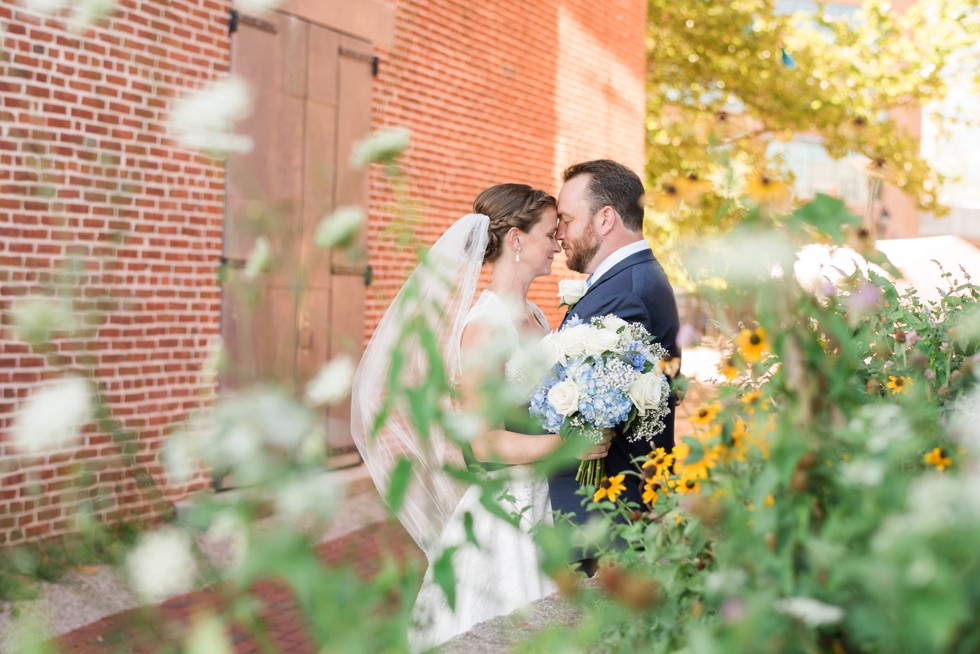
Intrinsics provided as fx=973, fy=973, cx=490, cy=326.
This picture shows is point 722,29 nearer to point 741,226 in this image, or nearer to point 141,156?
point 141,156

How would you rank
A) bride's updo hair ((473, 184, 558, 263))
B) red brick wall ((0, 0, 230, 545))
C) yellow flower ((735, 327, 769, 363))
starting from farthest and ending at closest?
red brick wall ((0, 0, 230, 545))
bride's updo hair ((473, 184, 558, 263))
yellow flower ((735, 327, 769, 363))

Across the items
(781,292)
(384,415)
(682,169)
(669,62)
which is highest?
(669,62)

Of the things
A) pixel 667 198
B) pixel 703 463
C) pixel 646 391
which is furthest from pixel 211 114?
pixel 646 391

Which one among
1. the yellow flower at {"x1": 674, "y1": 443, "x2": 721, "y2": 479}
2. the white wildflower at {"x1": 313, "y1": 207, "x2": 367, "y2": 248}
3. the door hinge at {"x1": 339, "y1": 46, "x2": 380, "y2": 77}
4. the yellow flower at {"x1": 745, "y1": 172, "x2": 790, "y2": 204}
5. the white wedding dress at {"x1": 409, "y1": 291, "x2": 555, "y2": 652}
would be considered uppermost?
the door hinge at {"x1": 339, "y1": 46, "x2": 380, "y2": 77}

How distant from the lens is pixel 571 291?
3.92 m

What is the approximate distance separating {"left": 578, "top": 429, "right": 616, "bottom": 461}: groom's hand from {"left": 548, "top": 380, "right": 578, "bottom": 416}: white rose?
13 centimetres

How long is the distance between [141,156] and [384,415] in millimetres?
5907

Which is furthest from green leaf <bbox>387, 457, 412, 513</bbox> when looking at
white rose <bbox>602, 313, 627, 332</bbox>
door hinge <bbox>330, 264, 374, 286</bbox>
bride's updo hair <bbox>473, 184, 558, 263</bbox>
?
door hinge <bbox>330, 264, 374, 286</bbox>

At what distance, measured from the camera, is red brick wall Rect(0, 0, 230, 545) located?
561 cm

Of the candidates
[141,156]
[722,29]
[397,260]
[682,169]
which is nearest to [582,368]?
[141,156]

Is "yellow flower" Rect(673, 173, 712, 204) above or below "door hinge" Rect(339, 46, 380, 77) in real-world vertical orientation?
below

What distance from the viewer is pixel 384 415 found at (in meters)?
1.13

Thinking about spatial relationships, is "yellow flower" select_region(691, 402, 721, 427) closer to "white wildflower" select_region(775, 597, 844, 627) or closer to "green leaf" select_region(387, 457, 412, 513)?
"white wildflower" select_region(775, 597, 844, 627)

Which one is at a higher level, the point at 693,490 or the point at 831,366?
the point at 831,366
